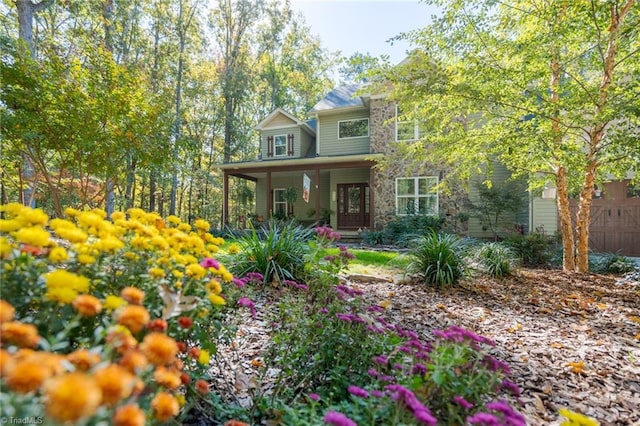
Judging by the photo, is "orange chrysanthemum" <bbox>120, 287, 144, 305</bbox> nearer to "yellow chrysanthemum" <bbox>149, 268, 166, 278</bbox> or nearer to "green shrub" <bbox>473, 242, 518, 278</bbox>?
"yellow chrysanthemum" <bbox>149, 268, 166, 278</bbox>

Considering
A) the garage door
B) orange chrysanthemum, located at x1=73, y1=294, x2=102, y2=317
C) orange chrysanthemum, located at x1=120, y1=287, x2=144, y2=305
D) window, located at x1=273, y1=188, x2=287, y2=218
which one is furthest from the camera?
window, located at x1=273, y1=188, x2=287, y2=218

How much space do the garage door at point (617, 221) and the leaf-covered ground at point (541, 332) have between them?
15.2ft

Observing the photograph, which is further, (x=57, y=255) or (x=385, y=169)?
(x=385, y=169)

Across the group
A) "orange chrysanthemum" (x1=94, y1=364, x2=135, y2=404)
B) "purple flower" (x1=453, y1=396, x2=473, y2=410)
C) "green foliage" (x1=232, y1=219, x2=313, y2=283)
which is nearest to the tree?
"green foliage" (x1=232, y1=219, x2=313, y2=283)

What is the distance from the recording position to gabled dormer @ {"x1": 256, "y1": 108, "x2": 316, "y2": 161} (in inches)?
554

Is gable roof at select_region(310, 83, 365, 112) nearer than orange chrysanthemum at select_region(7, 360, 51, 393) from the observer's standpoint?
No

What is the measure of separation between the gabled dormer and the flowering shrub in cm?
1291

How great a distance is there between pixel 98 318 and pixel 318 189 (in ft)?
34.1

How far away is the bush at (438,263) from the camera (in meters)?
4.43

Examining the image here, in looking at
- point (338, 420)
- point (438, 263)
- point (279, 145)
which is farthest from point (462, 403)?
point (279, 145)

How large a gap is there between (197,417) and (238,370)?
1.64 ft

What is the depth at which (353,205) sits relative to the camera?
13062 millimetres

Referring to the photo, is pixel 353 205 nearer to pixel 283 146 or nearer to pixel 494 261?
pixel 283 146

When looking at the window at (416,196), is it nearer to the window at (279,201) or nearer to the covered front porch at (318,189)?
the covered front porch at (318,189)
